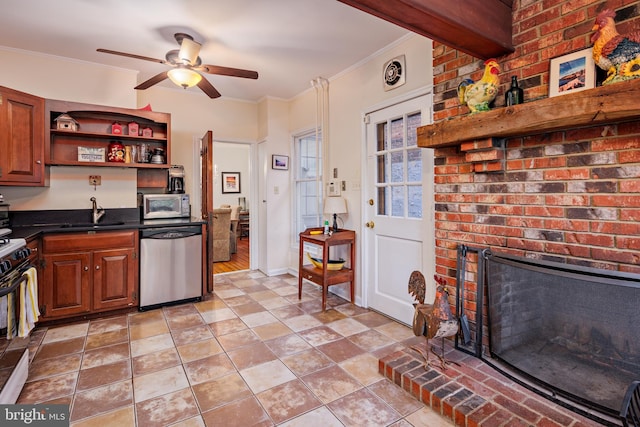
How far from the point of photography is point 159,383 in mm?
1983

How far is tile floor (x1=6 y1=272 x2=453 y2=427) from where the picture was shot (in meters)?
1.71

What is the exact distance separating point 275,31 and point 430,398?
9.37 ft

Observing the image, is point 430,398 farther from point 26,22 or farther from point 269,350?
point 26,22

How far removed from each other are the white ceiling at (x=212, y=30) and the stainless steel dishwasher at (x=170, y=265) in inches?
69.5

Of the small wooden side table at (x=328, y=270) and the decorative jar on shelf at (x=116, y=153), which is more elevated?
the decorative jar on shelf at (x=116, y=153)

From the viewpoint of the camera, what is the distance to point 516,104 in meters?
1.68

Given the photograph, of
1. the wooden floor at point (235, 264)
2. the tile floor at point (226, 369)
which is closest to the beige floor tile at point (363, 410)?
the tile floor at point (226, 369)

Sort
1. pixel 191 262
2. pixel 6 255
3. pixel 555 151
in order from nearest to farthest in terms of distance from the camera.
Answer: pixel 555 151 → pixel 6 255 → pixel 191 262

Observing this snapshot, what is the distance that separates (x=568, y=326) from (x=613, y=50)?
1.25m

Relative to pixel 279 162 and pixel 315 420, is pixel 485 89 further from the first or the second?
pixel 279 162

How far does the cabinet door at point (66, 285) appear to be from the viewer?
9.16ft

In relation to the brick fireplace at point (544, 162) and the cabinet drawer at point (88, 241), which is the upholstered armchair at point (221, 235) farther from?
the brick fireplace at point (544, 162)

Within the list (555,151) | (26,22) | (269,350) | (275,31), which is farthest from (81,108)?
(555,151)

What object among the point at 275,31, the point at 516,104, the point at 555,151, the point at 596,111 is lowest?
the point at 555,151
